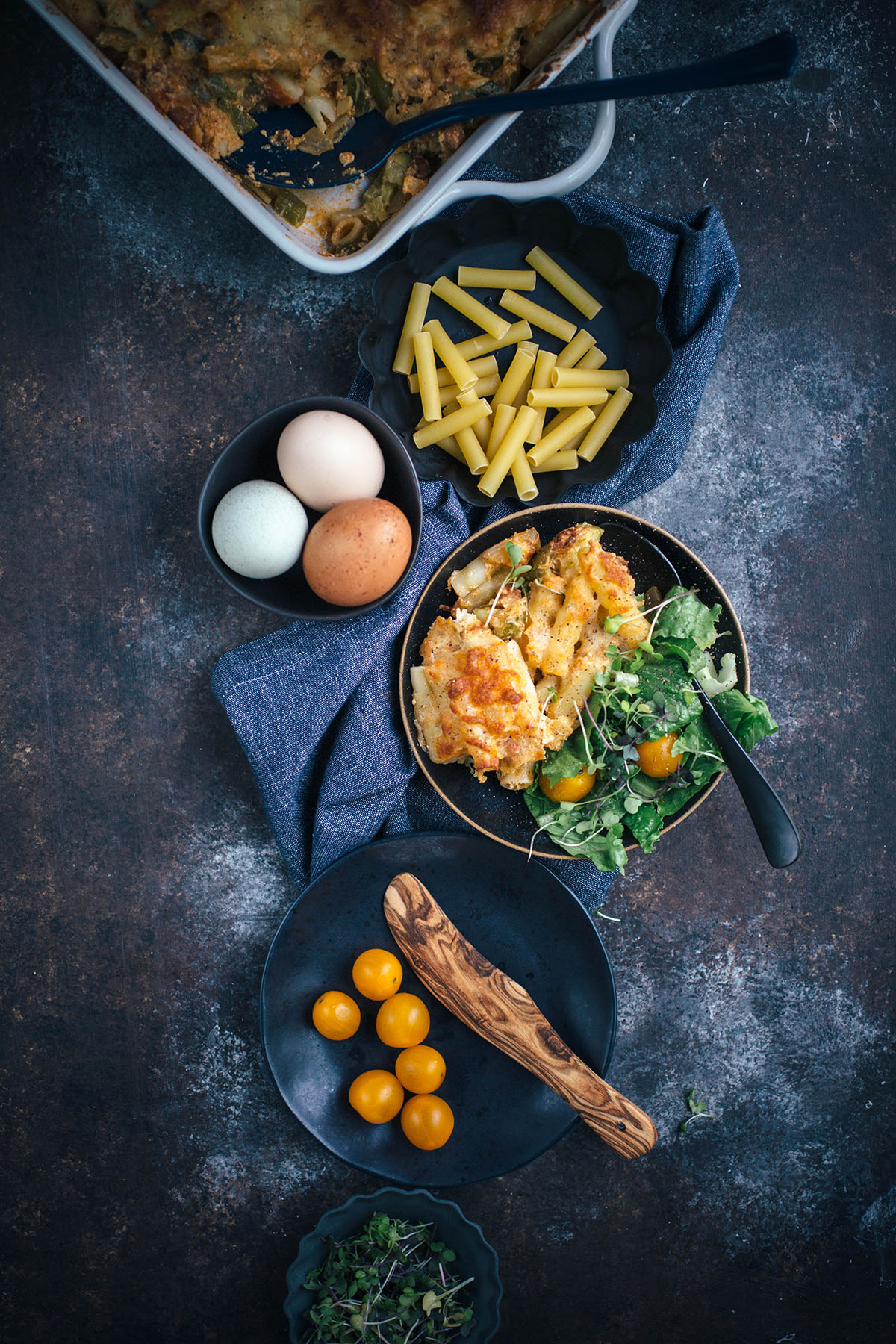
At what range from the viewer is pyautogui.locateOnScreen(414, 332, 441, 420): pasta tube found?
1624mm

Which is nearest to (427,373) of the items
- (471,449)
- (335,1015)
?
→ (471,449)

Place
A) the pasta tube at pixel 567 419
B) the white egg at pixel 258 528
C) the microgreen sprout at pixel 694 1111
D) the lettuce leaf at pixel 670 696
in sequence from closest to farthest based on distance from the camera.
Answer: the white egg at pixel 258 528, the lettuce leaf at pixel 670 696, the pasta tube at pixel 567 419, the microgreen sprout at pixel 694 1111

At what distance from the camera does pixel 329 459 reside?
4.97 feet

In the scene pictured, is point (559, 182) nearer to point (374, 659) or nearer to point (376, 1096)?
point (374, 659)

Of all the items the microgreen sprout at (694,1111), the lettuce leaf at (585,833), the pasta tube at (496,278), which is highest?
the pasta tube at (496,278)

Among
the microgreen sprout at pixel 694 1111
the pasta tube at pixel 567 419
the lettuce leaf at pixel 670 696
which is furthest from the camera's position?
the microgreen sprout at pixel 694 1111

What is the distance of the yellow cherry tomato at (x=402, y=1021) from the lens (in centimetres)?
171

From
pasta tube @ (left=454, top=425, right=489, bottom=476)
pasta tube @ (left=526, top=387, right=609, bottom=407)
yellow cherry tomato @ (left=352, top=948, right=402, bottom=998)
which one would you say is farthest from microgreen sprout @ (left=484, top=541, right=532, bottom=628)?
yellow cherry tomato @ (left=352, top=948, right=402, bottom=998)

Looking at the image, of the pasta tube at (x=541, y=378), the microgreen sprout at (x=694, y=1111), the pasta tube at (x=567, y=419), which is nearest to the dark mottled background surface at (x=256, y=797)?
the microgreen sprout at (x=694, y=1111)

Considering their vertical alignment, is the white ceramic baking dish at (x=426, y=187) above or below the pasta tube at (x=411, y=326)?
above

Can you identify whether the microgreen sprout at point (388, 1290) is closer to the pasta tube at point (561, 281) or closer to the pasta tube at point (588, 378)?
the pasta tube at point (588, 378)

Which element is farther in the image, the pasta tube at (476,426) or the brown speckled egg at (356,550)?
the pasta tube at (476,426)

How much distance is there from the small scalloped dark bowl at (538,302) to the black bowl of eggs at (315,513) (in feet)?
0.50

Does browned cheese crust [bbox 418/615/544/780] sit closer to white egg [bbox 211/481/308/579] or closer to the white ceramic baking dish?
white egg [bbox 211/481/308/579]
